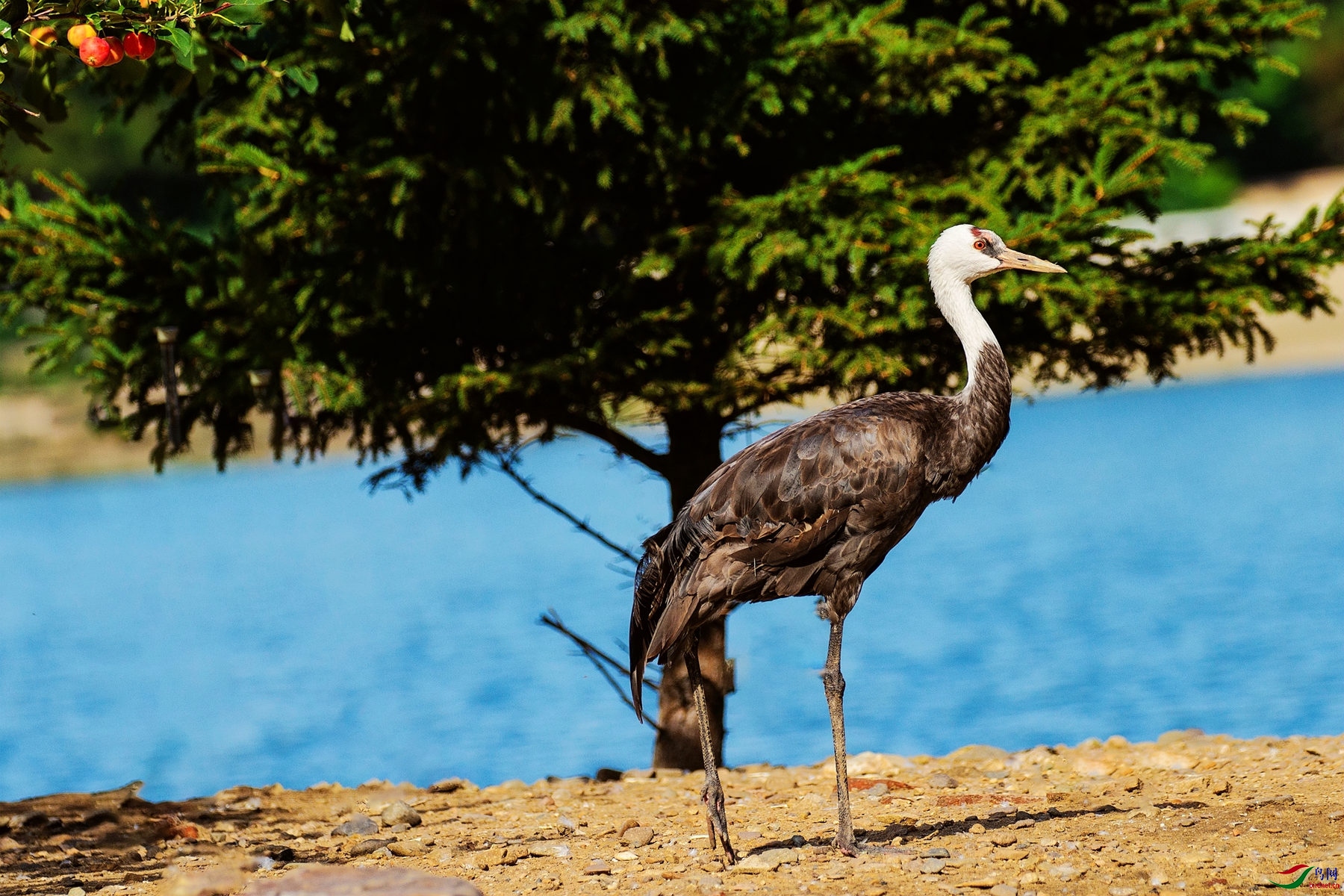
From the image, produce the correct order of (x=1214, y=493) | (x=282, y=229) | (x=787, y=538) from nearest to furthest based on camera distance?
(x=787, y=538)
(x=282, y=229)
(x=1214, y=493)

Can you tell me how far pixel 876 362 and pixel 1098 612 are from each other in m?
15.4

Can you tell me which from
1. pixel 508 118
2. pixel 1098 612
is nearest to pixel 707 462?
pixel 508 118

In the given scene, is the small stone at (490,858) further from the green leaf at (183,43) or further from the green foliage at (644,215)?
the green leaf at (183,43)

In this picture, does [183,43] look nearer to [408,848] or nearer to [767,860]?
[408,848]

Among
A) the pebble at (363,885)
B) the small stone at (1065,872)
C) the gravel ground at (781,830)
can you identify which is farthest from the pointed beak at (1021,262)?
the pebble at (363,885)

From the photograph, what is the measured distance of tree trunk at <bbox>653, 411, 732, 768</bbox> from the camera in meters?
9.14

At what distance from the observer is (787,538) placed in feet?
20.1

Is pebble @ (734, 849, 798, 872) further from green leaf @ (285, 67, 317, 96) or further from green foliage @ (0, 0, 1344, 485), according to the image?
green leaf @ (285, 67, 317, 96)

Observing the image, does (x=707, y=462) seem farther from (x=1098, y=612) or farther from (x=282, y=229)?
(x=1098, y=612)

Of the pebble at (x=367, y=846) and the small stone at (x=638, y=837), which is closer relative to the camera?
the small stone at (x=638, y=837)

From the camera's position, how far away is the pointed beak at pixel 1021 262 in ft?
21.8

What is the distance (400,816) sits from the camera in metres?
7.63

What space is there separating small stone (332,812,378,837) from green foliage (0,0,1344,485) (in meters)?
2.21

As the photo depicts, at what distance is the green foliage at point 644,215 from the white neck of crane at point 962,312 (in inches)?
21.8
